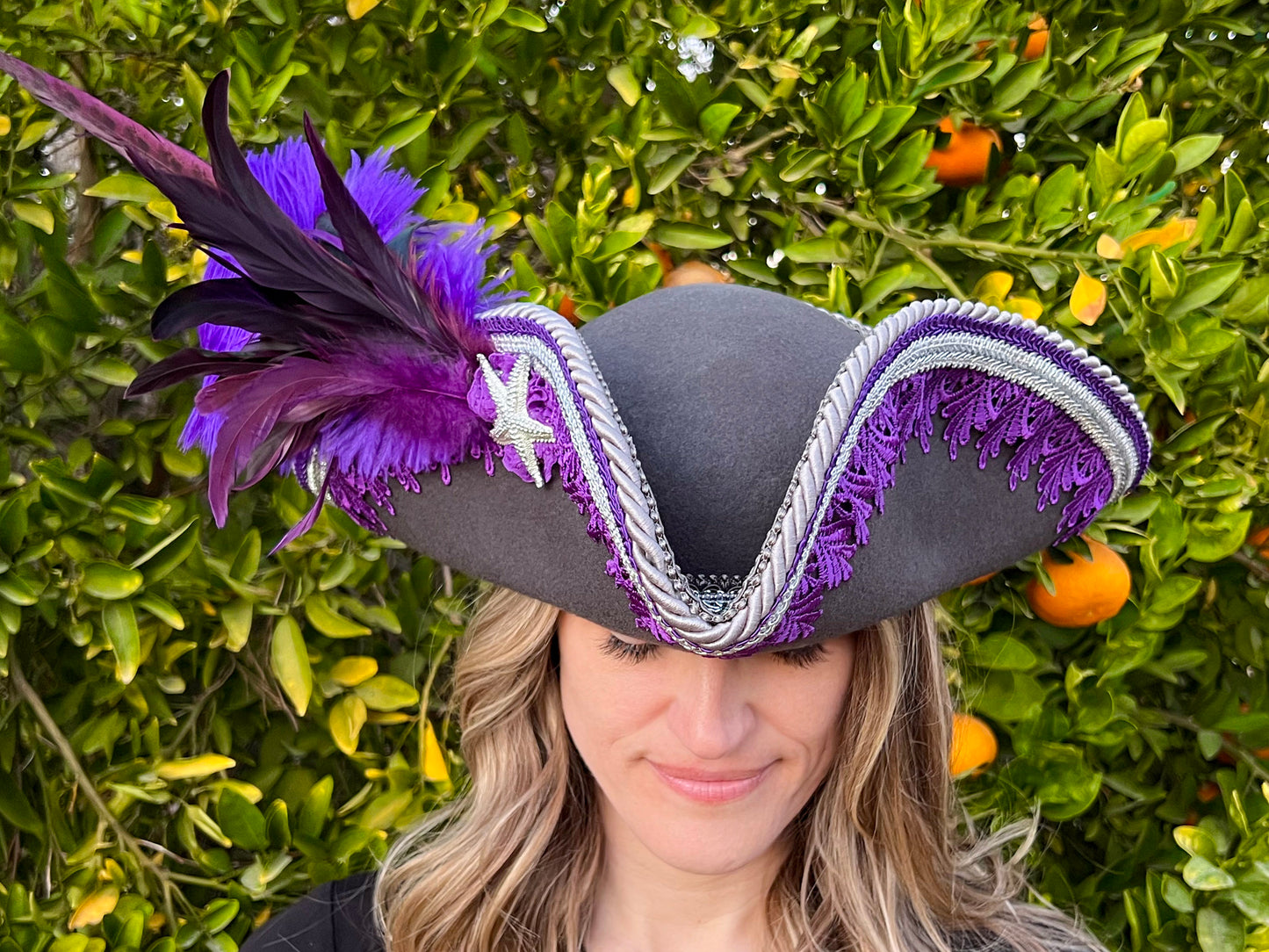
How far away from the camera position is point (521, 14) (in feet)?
5.21

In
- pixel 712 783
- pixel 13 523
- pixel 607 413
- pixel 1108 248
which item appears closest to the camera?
pixel 607 413

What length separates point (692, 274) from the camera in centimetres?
173

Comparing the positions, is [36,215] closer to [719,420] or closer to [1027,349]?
[719,420]

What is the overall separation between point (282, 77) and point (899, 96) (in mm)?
881

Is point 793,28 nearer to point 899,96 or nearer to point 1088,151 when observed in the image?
point 899,96

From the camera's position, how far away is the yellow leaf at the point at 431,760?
1.73 meters

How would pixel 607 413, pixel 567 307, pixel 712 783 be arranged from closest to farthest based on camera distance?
pixel 607 413, pixel 712 783, pixel 567 307

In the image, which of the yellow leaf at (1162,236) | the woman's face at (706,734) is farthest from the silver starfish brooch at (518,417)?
the yellow leaf at (1162,236)

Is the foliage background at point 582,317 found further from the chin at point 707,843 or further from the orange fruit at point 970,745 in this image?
the chin at point 707,843

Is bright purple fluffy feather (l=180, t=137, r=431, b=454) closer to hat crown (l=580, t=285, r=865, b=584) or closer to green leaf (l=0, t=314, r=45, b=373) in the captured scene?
hat crown (l=580, t=285, r=865, b=584)

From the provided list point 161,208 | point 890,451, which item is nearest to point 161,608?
point 161,208

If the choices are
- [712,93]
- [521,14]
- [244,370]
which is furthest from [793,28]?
[244,370]

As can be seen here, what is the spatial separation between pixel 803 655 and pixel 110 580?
3.05 feet

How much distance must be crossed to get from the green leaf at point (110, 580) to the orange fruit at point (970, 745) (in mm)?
1197
